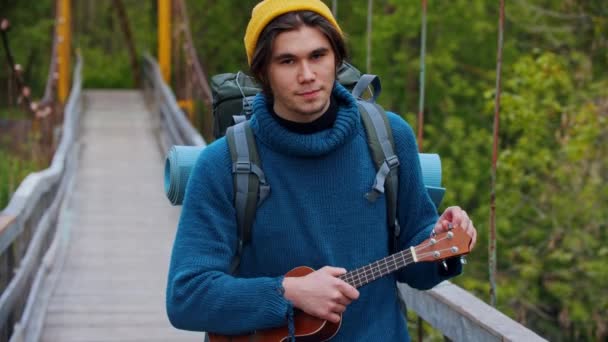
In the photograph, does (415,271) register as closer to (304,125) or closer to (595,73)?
(304,125)

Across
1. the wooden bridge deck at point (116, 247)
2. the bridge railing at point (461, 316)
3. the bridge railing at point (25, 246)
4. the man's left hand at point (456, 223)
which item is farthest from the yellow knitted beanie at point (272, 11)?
the wooden bridge deck at point (116, 247)

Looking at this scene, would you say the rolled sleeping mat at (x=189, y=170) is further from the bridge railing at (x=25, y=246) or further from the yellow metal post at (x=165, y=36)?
the yellow metal post at (x=165, y=36)

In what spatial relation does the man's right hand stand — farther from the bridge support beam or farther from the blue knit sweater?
the bridge support beam

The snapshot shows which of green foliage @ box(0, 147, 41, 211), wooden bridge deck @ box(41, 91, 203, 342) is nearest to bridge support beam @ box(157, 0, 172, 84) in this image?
wooden bridge deck @ box(41, 91, 203, 342)

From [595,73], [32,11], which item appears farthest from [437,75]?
[32,11]

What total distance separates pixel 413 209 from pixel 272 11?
1.82 feet

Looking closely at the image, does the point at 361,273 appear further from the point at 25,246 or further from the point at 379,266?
the point at 25,246

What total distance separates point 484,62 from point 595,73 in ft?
18.9

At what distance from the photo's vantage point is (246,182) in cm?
275

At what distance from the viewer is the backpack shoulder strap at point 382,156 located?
280 cm

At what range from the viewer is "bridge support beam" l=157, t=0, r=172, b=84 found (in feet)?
76.2

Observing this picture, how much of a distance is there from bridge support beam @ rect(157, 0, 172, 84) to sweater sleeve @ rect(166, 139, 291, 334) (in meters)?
20.6

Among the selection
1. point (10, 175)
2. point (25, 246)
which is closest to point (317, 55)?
point (25, 246)

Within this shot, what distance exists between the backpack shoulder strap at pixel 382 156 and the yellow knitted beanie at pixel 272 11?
0.77 feet
